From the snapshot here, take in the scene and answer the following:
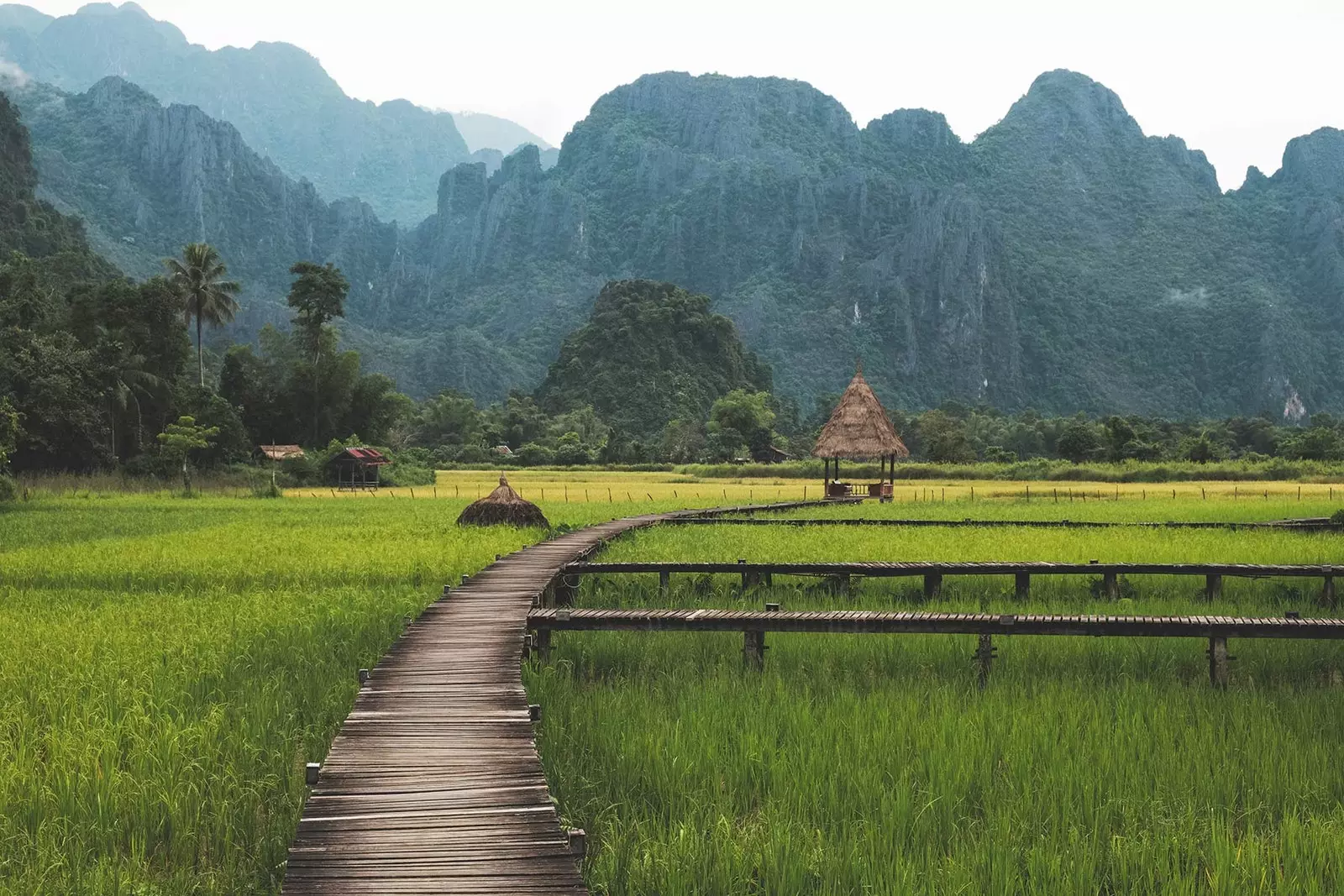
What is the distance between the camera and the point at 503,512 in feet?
66.4

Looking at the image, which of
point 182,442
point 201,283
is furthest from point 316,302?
point 182,442

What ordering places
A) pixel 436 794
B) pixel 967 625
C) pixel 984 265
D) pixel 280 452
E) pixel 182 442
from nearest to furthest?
1. pixel 436 794
2. pixel 967 625
3. pixel 182 442
4. pixel 280 452
5. pixel 984 265

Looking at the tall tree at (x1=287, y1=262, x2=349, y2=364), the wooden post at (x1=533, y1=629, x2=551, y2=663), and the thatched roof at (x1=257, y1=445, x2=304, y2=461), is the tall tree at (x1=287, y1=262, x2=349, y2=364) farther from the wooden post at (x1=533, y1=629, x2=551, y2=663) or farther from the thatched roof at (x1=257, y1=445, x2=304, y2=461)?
the wooden post at (x1=533, y1=629, x2=551, y2=663)

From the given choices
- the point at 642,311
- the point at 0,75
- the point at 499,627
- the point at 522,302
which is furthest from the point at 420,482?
the point at 0,75

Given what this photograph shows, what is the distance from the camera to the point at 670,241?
186 m

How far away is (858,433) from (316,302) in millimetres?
38113

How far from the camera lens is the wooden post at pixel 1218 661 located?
7.79m

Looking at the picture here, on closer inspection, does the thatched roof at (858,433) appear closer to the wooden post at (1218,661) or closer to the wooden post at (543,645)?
the wooden post at (543,645)

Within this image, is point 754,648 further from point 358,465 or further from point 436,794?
point 358,465

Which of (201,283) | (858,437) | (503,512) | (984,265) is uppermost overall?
(984,265)

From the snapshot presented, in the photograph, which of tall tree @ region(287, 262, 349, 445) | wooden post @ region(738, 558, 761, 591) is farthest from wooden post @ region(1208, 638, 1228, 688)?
tall tree @ region(287, 262, 349, 445)

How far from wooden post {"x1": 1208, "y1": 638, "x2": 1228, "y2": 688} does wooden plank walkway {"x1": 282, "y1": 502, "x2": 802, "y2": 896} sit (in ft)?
16.5

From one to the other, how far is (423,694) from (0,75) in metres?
211

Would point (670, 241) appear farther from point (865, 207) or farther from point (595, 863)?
point (595, 863)
